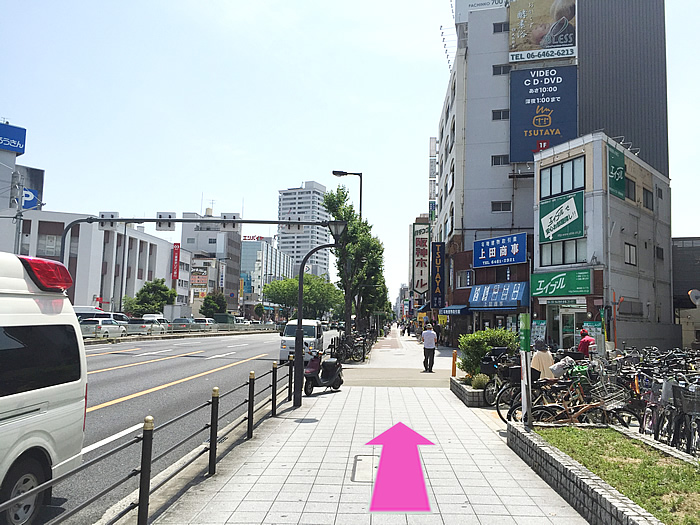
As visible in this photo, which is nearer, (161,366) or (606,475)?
(606,475)

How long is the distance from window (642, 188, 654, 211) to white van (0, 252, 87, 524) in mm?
33942

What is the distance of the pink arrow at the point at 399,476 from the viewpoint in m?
5.90

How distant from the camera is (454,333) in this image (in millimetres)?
44938

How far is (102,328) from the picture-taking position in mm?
37688

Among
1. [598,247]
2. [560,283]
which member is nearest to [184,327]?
[560,283]

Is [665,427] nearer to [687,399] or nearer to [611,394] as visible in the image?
[687,399]

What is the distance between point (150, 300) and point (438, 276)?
1390 inches

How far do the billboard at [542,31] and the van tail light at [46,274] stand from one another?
48823 millimetres

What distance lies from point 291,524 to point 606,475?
332 cm

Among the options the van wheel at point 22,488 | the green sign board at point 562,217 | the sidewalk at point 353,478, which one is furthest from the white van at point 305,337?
the van wheel at point 22,488

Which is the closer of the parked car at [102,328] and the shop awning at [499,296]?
the shop awning at [499,296]

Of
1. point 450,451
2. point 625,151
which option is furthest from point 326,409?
point 625,151

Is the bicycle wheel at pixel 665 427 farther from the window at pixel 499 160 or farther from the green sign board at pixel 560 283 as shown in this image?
the window at pixel 499 160

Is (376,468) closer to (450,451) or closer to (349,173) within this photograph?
(450,451)
